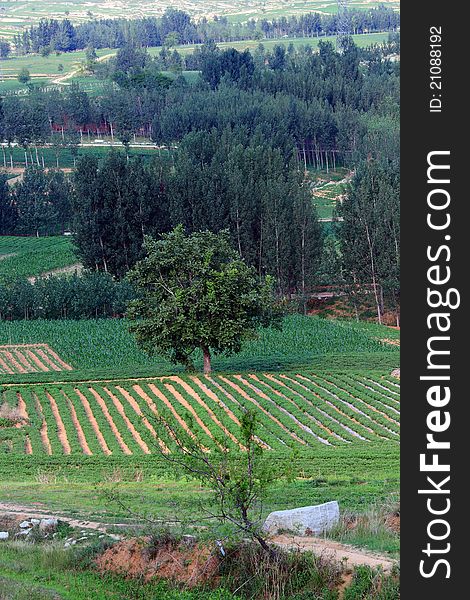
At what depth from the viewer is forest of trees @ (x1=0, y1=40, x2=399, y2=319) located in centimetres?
6338

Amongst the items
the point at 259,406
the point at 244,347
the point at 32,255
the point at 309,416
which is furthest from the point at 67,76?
the point at 309,416

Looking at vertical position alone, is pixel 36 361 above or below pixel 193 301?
below

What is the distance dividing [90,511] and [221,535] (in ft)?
16.2

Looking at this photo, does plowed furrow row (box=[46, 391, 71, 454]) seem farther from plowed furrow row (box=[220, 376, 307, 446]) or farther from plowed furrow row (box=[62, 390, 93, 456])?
plowed furrow row (box=[220, 376, 307, 446])

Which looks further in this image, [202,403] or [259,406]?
[202,403]

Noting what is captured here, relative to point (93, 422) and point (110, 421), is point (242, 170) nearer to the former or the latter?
point (110, 421)

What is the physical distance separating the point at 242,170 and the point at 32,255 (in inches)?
679

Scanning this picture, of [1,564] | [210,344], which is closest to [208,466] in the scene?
[1,564]

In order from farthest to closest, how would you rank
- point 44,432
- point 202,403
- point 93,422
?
point 202,403, point 93,422, point 44,432

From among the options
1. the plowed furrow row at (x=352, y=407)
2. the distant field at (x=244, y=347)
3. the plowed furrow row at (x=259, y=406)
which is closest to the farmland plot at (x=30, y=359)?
the distant field at (x=244, y=347)

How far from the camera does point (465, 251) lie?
10734 mm

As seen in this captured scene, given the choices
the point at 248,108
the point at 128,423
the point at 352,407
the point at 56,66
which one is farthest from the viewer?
the point at 56,66

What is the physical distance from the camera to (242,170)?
7525 centimetres

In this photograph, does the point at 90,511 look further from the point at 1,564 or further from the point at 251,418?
the point at 251,418
